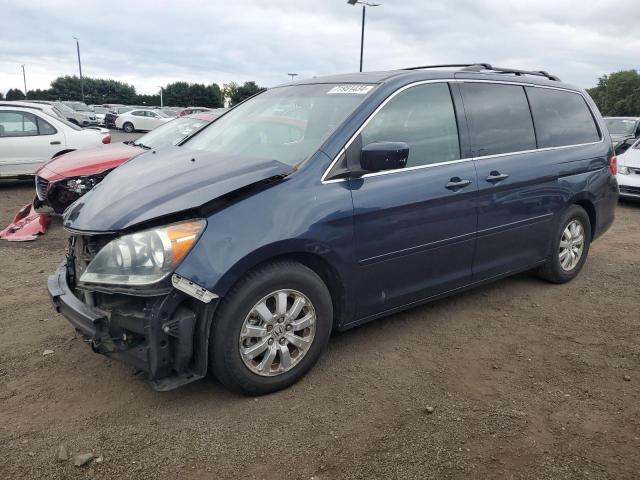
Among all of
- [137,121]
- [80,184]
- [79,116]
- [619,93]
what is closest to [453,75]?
[80,184]

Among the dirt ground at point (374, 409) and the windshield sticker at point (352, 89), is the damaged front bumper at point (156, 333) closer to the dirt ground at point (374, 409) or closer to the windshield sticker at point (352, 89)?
the dirt ground at point (374, 409)

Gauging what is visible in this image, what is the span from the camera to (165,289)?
103 inches

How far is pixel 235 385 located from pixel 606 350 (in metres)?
2.59

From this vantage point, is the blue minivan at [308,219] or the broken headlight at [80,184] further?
the broken headlight at [80,184]

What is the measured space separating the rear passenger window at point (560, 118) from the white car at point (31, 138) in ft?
25.0

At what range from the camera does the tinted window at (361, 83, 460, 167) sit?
136 inches

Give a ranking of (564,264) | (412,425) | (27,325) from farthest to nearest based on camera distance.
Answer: (564,264), (27,325), (412,425)

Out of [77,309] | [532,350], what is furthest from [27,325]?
[532,350]

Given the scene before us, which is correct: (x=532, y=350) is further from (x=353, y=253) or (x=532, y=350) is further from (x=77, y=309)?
(x=77, y=309)

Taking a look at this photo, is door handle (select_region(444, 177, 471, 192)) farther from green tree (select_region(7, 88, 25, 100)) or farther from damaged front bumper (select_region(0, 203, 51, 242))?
green tree (select_region(7, 88, 25, 100))

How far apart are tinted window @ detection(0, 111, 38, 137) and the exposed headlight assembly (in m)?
8.27

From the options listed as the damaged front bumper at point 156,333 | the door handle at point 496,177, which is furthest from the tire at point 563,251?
the damaged front bumper at point 156,333

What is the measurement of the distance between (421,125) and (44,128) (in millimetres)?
8457

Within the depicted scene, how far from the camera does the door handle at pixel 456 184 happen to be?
145 inches
